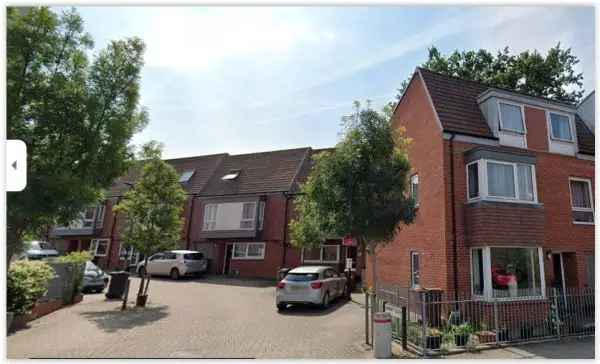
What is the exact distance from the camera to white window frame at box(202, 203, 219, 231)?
25.8 meters

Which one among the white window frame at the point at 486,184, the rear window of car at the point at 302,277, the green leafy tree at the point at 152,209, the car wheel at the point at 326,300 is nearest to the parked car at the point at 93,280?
the green leafy tree at the point at 152,209

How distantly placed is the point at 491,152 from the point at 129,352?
1131 centimetres

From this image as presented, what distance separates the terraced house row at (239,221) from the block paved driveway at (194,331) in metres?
8.34

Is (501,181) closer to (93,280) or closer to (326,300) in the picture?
(326,300)

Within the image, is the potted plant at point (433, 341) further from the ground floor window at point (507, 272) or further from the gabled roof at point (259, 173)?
the gabled roof at point (259, 173)

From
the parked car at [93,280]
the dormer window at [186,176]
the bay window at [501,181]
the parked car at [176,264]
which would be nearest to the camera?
the bay window at [501,181]

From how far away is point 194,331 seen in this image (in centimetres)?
1034

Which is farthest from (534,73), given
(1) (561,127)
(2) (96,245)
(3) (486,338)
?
(2) (96,245)

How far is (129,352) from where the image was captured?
27.8 ft

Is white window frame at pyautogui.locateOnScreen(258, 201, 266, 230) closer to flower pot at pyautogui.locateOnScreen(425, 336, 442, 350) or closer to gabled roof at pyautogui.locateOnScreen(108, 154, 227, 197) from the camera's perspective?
gabled roof at pyautogui.locateOnScreen(108, 154, 227, 197)

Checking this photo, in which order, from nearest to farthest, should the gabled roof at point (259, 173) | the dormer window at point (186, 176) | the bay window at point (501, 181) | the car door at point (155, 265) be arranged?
the bay window at point (501, 181)
the car door at point (155, 265)
the gabled roof at point (259, 173)
the dormer window at point (186, 176)

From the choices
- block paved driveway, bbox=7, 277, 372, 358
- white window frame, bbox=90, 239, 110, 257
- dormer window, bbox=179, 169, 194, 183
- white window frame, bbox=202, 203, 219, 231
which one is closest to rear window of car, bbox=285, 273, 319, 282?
block paved driveway, bbox=7, 277, 372, 358

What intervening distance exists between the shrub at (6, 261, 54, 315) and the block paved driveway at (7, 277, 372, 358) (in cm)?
65

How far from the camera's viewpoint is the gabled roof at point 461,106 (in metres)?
13.2
